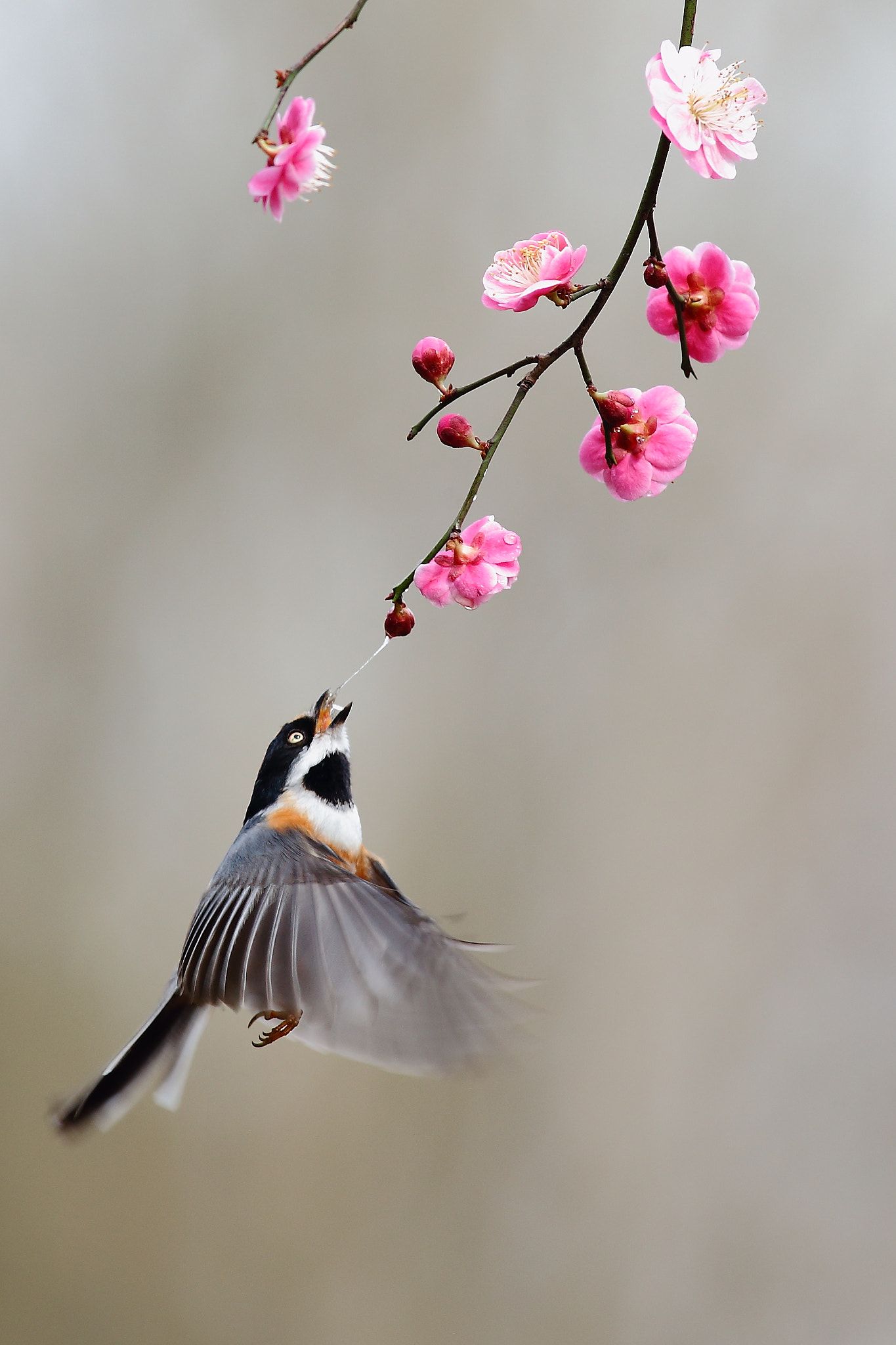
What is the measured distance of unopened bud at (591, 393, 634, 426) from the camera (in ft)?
2.64

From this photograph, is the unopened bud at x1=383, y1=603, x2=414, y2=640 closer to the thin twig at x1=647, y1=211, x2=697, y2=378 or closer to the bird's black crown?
the thin twig at x1=647, y1=211, x2=697, y2=378

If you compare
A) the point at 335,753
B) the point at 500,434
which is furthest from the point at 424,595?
the point at 335,753

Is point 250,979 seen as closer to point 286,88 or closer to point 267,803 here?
point 267,803

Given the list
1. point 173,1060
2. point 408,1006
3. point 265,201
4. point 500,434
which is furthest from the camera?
point 173,1060

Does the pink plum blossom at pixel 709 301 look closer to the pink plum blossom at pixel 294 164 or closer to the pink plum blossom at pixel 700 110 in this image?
the pink plum blossom at pixel 700 110

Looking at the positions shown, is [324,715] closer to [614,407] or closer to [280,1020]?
[280,1020]

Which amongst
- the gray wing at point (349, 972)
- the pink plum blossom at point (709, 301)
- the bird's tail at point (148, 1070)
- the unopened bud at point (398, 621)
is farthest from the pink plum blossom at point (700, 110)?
the bird's tail at point (148, 1070)

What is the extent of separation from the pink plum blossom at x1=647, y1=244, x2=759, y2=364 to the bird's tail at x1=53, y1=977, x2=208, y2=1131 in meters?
0.86

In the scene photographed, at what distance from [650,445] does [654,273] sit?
152 mm

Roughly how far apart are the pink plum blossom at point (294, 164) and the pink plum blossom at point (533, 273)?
15cm

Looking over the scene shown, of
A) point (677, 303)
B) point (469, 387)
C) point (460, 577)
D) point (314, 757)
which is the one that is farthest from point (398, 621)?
point (314, 757)

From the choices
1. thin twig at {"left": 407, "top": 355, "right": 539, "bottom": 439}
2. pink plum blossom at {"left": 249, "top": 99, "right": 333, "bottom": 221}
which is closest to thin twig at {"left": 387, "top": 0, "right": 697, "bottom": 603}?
thin twig at {"left": 407, "top": 355, "right": 539, "bottom": 439}

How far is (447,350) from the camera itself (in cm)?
87

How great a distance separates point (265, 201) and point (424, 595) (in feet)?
1.06
